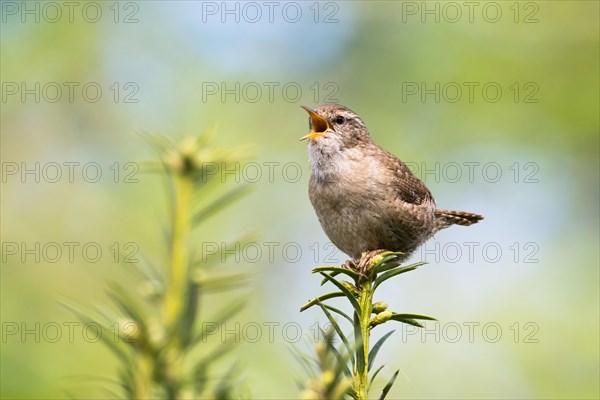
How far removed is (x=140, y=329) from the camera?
75cm

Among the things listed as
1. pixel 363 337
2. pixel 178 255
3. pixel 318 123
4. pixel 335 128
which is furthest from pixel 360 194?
pixel 178 255

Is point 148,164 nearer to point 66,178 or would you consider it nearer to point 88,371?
point 88,371

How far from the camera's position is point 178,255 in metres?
0.84

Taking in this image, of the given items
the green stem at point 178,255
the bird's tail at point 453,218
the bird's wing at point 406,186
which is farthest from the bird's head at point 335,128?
the green stem at point 178,255

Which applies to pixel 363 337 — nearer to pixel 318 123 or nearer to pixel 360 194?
pixel 360 194

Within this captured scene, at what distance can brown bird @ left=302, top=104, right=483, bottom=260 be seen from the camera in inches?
197

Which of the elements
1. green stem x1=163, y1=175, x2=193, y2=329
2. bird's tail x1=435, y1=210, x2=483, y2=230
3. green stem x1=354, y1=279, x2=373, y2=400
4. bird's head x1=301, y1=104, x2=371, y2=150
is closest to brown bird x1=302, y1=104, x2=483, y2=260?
bird's head x1=301, y1=104, x2=371, y2=150

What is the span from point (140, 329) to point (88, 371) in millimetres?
4843

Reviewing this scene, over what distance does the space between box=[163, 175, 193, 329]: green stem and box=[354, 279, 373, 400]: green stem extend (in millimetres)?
199

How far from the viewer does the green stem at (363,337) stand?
1341mm

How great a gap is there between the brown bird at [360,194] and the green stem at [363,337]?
9.18ft

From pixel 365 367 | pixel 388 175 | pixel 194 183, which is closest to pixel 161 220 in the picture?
pixel 194 183

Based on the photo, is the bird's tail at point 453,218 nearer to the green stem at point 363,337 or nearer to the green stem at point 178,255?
the green stem at point 363,337

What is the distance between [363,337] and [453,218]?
4.92 m
